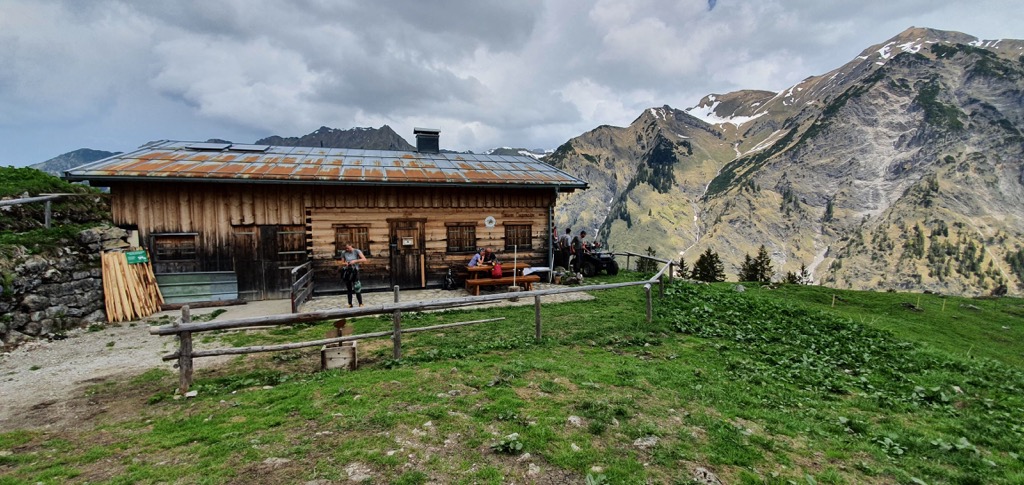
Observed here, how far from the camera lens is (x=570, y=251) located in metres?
21.2

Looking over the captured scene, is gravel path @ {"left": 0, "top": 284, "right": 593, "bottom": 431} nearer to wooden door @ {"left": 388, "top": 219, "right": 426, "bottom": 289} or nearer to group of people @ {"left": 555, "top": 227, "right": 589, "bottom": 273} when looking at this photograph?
wooden door @ {"left": 388, "top": 219, "right": 426, "bottom": 289}

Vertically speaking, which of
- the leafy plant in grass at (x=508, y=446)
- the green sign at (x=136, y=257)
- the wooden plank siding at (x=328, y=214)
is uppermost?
the wooden plank siding at (x=328, y=214)

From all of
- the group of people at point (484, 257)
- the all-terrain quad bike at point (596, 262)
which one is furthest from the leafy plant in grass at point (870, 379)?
the all-terrain quad bike at point (596, 262)

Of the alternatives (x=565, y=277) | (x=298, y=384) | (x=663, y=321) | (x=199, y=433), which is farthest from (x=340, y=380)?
(x=565, y=277)

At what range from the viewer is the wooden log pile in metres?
13.2

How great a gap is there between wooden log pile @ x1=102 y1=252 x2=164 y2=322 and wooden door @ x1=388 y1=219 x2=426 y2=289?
8.14m

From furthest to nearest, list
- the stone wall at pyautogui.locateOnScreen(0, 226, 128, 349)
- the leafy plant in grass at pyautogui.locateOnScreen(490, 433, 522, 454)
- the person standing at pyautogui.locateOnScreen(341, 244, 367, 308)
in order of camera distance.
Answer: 1. the person standing at pyautogui.locateOnScreen(341, 244, 367, 308)
2. the stone wall at pyautogui.locateOnScreen(0, 226, 128, 349)
3. the leafy plant in grass at pyautogui.locateOnScreen(490, 433, 522, 454)

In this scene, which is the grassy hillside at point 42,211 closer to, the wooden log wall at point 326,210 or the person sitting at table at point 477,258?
the wooden log wall at point 326,210

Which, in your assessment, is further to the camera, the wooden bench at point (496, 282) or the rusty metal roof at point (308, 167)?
the wooden bench at point (496, 282)

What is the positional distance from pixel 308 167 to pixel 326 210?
198 cm

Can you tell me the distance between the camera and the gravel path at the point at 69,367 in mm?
6562

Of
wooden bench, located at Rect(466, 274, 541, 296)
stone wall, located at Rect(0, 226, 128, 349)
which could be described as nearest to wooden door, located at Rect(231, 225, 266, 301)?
stone wall, located at Rect(0, 226, 128, 349)

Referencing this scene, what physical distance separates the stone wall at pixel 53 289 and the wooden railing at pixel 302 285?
5.38 meters

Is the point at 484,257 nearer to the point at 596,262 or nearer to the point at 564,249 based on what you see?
the point at 564,249
